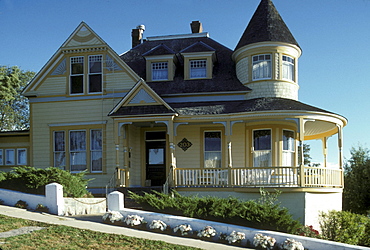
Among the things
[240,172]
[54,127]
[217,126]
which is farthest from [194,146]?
[54,127]

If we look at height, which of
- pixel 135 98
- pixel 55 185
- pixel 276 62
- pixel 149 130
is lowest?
pixel 55 185

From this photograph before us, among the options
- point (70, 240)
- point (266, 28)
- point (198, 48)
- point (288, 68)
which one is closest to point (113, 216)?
point (70, 240)

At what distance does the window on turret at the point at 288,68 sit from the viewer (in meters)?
20.7

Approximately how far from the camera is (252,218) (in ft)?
43.1

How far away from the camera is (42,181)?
15570mm

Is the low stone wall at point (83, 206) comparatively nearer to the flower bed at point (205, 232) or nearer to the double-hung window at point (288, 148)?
the flower bed at point (205, 232)

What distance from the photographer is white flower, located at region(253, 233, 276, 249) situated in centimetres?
1202

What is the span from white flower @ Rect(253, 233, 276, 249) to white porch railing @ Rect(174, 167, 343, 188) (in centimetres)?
517

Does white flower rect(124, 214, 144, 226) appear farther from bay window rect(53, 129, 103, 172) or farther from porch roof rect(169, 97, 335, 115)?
bay window rect(53, 129, 103, 172)

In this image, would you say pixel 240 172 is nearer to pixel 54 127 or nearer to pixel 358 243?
pixel 358 243

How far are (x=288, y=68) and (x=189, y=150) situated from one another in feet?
19.5

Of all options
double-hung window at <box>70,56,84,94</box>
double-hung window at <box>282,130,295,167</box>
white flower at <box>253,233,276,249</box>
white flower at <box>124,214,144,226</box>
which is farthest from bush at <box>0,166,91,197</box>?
double-hung window at <box>282,130,295,167</box>

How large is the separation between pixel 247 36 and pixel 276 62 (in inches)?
78.4

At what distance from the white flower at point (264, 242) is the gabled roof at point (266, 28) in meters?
10.7
